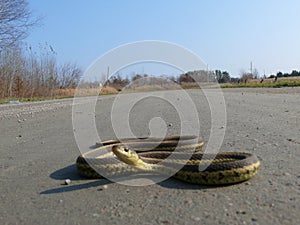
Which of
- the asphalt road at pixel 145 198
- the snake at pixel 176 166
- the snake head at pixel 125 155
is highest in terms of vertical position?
the snake head at pixel 125 155

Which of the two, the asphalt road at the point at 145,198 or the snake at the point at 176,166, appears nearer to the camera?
the asphalt road at the point at 145,198

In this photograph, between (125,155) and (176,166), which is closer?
(125,155)

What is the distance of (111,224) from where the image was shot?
6.70 feet

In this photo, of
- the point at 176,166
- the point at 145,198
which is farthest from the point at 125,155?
the point at 176,166

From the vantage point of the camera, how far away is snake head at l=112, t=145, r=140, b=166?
2.62 m

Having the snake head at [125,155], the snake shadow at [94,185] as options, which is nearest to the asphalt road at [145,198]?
the snake shadow at [94,185]

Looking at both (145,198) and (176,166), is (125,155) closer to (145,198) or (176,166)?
(145,198)

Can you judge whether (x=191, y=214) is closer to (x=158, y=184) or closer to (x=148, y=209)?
(x=148, y=209)

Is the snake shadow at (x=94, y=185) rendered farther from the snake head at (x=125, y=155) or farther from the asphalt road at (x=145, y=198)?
the snake head at (x=125, y=155)

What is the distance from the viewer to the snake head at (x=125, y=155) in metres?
2.62

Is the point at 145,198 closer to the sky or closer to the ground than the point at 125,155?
closer to the ground

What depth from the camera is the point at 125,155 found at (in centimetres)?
266

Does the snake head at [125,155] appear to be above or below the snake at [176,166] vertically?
above

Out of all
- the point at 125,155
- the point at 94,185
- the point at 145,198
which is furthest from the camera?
the point at 94,185
